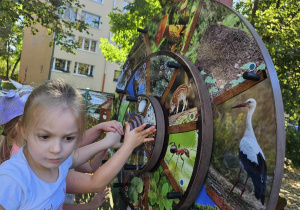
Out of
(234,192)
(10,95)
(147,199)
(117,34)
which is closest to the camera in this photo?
(234,192)

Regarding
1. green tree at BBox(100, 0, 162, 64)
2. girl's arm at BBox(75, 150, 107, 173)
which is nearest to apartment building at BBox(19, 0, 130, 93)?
green tree at BBox(100, 0, 162, 64)

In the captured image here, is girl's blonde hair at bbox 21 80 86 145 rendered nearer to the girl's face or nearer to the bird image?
the girl's face

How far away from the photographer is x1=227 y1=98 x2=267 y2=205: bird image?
1.03 meters

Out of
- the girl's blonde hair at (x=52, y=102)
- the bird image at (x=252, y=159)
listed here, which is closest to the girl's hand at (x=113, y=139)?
the girl's blonde hair at (x=52, y=102)

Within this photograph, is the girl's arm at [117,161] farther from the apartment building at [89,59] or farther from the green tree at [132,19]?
the apartment building at [89,59]

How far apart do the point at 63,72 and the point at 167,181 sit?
2569 cm

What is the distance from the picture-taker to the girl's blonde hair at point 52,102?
4.28 feet

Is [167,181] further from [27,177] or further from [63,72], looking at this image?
[63,72]

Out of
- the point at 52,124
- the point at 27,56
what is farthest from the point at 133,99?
the point at 27,56

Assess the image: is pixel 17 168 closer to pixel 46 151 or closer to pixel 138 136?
pixel 46 151

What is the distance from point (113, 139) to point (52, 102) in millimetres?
643

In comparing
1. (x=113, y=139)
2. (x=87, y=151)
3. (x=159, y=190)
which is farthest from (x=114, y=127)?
(x=159, y=190)

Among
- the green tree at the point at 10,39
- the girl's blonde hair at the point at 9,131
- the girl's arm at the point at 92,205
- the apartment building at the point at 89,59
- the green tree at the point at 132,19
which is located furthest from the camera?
the green tree at the point at 10,39

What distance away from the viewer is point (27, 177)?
1321 mm
